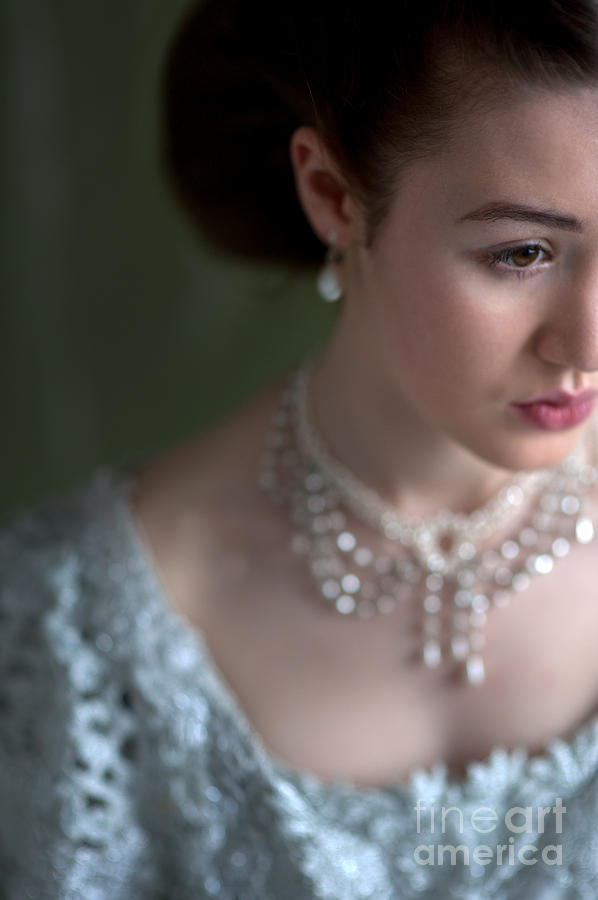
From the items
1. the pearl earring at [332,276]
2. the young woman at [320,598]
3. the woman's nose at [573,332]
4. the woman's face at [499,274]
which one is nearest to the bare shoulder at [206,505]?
the young woman at [320,598]

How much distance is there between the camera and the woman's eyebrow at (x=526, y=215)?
766 mm

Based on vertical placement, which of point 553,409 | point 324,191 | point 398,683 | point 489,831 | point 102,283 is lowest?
point 489,831

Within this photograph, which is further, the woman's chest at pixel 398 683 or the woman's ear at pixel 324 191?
the woman's chest at pixel 398 683

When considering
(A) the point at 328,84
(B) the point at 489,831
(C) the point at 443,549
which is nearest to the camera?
(A) the point at 328,84

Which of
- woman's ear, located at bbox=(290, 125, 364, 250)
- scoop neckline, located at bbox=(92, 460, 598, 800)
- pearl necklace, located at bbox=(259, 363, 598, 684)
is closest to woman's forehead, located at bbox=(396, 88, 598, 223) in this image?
woman's ear, located at bbox=(290, 125, 364, 250)

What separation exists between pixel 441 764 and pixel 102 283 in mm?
854

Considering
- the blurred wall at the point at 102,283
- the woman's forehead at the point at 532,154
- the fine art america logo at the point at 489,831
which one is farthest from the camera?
the blurred wall at the point at 102,283

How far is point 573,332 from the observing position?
81 centimetres

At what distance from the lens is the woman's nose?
80 centimetres

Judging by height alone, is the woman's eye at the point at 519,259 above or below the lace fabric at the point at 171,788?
above

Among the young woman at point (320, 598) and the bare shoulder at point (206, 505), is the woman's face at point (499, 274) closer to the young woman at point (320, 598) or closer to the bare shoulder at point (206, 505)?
the young woman at point (320, 598)

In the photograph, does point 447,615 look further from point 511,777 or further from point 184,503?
point 184,503

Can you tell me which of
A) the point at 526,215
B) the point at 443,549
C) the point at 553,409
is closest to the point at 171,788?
the point at 443,549

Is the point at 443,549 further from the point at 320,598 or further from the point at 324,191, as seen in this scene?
the point at 324,191
